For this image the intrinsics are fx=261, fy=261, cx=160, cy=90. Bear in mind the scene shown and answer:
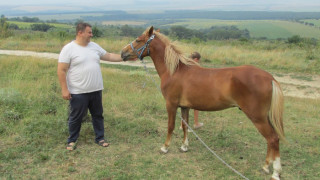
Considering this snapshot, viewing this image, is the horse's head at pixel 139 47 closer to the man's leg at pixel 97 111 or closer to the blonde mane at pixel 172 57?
the blonde mane at pixel 172 57

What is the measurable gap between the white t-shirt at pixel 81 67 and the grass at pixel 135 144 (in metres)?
1.16

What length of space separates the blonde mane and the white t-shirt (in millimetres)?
1028

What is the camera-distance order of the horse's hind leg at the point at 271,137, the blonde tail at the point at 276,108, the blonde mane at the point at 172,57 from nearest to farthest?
the blonde tail at the point at 276,108
the horse's hind leg at the point at 271,137
the blonde mane at the point at 172,57

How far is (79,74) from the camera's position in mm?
4281

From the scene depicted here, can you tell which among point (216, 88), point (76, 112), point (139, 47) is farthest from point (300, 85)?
point (76, 112)

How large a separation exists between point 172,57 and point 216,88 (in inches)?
36.8

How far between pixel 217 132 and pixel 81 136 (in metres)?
2.81

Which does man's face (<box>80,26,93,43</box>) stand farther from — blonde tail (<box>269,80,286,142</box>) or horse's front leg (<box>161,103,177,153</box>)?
blonde tail (<box>269,80,286,142</box>)

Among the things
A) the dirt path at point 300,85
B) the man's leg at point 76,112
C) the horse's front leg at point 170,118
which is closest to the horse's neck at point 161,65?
the horse's front leg at point 170,118

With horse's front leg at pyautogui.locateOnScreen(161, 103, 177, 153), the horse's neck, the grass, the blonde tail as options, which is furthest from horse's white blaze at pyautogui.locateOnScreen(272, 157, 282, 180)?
the horse's neck

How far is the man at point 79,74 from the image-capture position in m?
4.21

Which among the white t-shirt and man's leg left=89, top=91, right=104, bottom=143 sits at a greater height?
the white t-shirt

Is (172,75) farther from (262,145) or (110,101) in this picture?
(110,101)

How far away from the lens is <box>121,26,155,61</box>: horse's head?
4473mm
